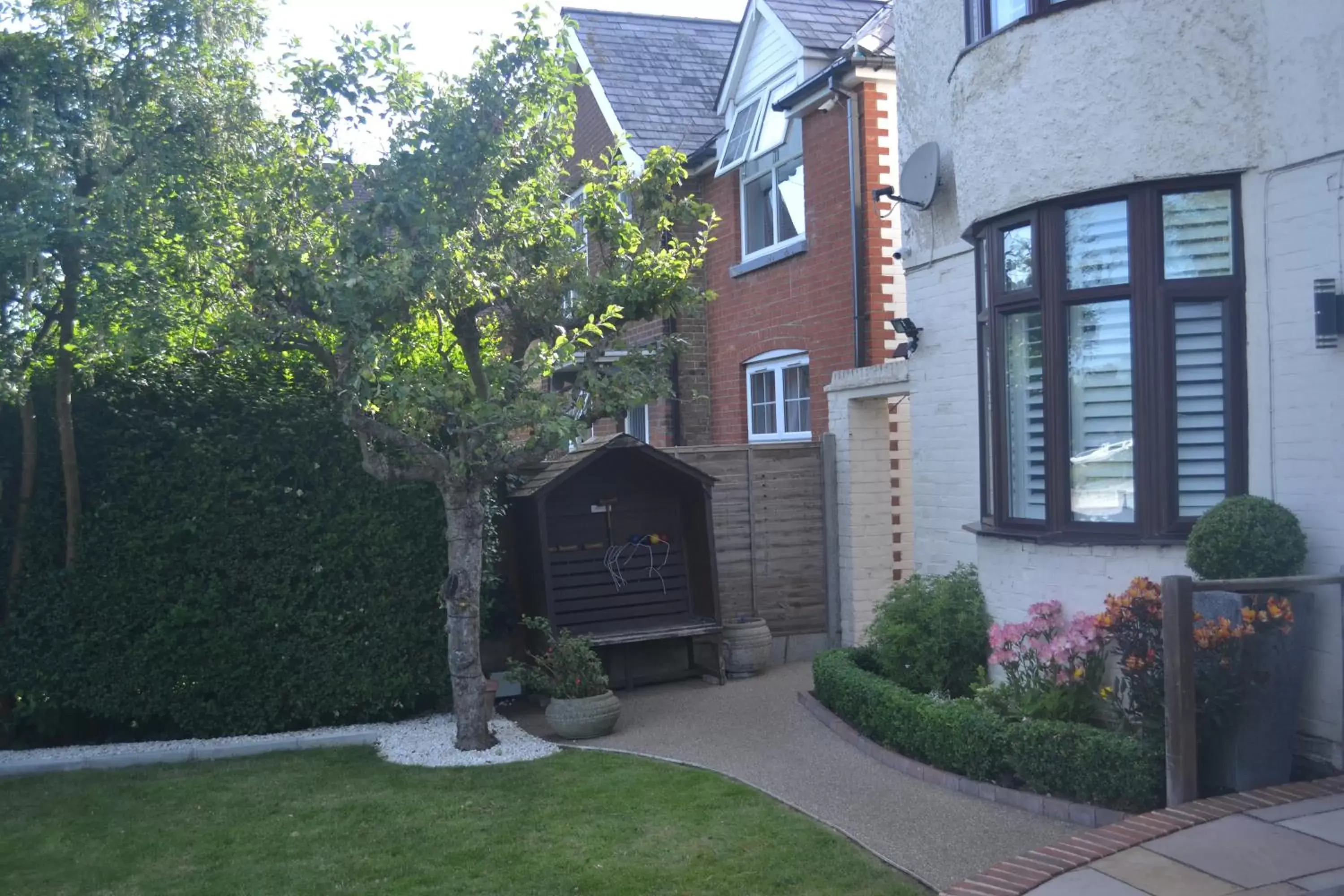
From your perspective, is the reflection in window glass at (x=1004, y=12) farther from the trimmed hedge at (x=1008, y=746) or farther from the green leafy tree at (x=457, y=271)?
the trimmed hedge at (x=1008, y=746)

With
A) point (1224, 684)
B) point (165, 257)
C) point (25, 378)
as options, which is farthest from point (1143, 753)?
point (25, 378)

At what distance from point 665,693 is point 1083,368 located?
16.3ft

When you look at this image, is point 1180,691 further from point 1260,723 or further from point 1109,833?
point 1109,833

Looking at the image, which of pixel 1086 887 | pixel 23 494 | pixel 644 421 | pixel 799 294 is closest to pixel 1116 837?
pixel 1086 887

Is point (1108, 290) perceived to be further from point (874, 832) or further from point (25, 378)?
point (25, 378)

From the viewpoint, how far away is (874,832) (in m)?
6.46

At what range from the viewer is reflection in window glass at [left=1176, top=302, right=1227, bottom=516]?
692 cm

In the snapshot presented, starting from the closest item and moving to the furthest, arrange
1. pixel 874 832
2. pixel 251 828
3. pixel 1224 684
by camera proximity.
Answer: pixel 1224 684 → pixel 874 832 → pixel 251 828

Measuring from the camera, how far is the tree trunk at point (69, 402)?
835 centimetres

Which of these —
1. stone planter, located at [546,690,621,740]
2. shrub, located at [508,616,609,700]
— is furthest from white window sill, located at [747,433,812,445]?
stone planter, located at [546,690,621,740]

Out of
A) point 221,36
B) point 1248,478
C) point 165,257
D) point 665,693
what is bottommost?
point 665,693

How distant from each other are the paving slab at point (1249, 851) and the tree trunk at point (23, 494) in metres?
7.78

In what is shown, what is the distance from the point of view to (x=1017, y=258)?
7898 millimetres

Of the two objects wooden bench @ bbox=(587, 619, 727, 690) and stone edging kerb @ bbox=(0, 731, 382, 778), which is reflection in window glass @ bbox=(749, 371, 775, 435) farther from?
stone edging kerb @ bbox=(0, 731, 382, 778)
